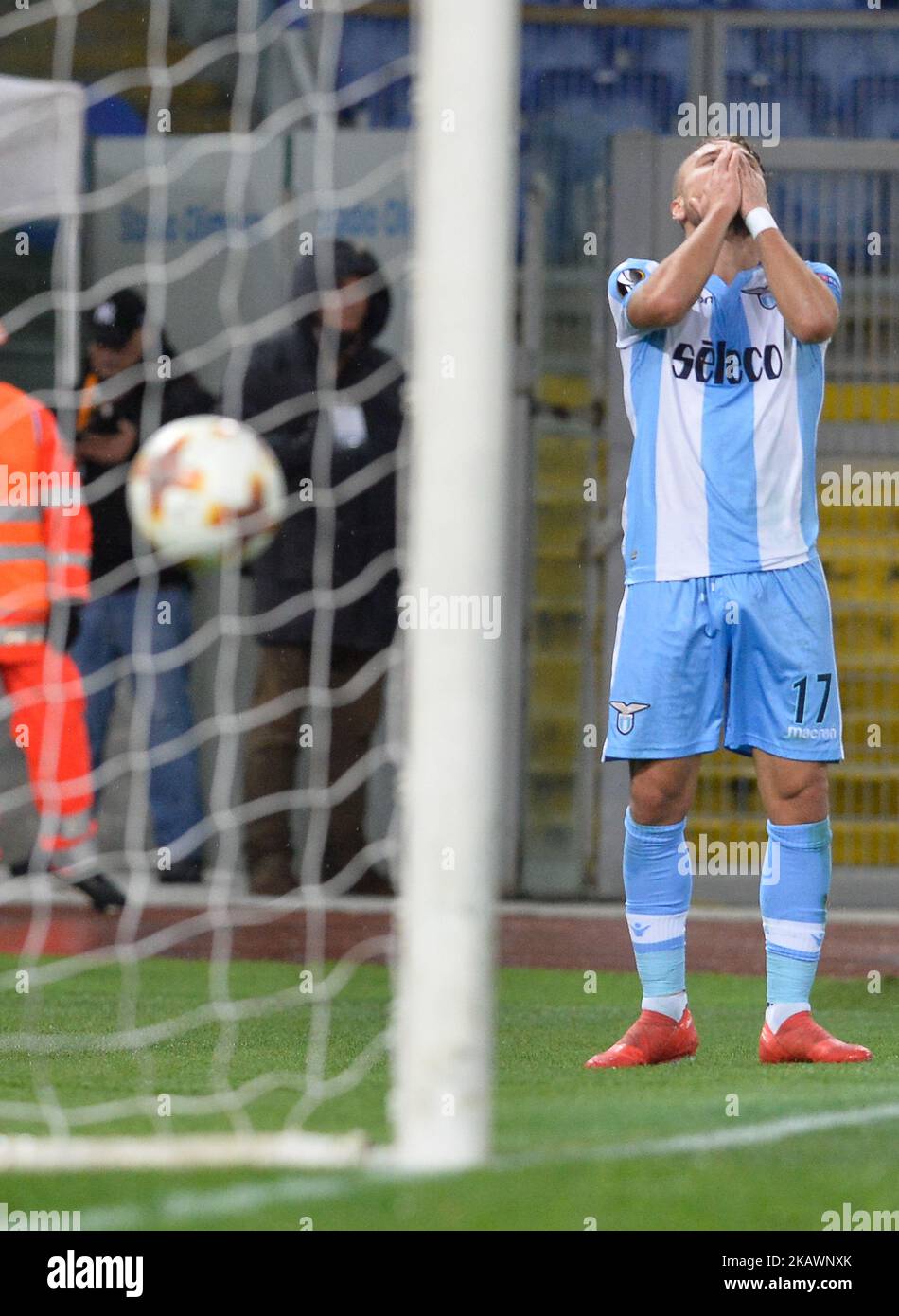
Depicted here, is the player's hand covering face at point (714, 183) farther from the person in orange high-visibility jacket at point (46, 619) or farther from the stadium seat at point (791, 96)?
the stadium seat at point (791, 96)

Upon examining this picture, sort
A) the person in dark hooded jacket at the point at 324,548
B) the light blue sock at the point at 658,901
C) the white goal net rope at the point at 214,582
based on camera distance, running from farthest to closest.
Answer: the person in dark hooded jacket at the point at 324,548 < the white goal net rope at the point at 214,582 < the light blue sock at the point at 658,901

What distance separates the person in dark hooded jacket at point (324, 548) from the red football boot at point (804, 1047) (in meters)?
3.22

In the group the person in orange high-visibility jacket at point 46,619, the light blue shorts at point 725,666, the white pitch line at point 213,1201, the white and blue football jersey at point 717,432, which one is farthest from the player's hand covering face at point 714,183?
the person in orange high-visibility jacket at point 46,619

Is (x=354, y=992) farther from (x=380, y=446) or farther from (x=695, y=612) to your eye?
(x=380, y=446)

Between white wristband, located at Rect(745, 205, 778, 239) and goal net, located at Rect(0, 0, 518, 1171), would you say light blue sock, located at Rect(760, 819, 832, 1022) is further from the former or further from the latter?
white wristband, located at Rect(745, 205, 778, 239)

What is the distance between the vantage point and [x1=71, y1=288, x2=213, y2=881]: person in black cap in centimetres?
686

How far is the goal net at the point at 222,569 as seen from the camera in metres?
4.50

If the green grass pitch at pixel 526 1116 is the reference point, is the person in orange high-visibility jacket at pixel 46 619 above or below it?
above

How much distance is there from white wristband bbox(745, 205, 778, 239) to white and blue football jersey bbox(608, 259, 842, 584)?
0.43 feet

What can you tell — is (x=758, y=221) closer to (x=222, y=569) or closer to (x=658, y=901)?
(x=658, y=901)

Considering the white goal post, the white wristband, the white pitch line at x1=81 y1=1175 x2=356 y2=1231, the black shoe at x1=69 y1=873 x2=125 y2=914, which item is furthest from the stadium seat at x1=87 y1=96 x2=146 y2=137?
the white pitch line at x1=81 y1=1175 x2=356 y2=1231

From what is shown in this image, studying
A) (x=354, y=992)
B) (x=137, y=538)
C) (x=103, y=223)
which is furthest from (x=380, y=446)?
(x=354, y=992)

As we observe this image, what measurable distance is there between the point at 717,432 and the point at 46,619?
2851 mm

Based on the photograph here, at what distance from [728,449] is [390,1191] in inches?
71.9
